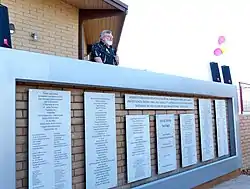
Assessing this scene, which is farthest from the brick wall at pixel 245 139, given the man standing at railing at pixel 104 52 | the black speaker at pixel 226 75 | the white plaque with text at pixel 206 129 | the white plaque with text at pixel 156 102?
the man standing at railing at pixel 104 52

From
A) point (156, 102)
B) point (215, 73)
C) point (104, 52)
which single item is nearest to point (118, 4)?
point (215, 73)

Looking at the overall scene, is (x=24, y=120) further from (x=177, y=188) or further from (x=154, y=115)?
(x=177, y=188)

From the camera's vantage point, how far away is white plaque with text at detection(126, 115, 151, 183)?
465 cm

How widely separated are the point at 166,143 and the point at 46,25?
3.86 meters

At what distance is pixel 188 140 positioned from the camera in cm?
587

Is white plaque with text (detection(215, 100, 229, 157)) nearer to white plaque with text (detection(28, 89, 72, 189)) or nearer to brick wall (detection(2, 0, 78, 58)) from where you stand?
brick wall (detection(2, 0, 78, 58))

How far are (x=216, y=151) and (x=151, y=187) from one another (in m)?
2.43

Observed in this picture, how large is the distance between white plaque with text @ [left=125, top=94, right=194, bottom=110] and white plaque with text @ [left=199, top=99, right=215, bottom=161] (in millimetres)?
398

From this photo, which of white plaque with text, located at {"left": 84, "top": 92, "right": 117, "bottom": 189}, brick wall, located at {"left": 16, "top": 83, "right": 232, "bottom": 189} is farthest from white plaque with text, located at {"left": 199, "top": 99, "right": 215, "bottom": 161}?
white plaque with text, located at {"left": 84, "top": 92, "right": 117, "bottom": 189}

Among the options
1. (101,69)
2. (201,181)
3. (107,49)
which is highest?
(107,49)

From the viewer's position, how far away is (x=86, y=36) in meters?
11.3

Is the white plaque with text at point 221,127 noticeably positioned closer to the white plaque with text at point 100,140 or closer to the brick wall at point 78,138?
the brick wall at point 78,138

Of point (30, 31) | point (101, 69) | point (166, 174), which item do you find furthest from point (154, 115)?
point (30, 31)

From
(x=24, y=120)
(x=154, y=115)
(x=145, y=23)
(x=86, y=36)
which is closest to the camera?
(x=24, y=120)
